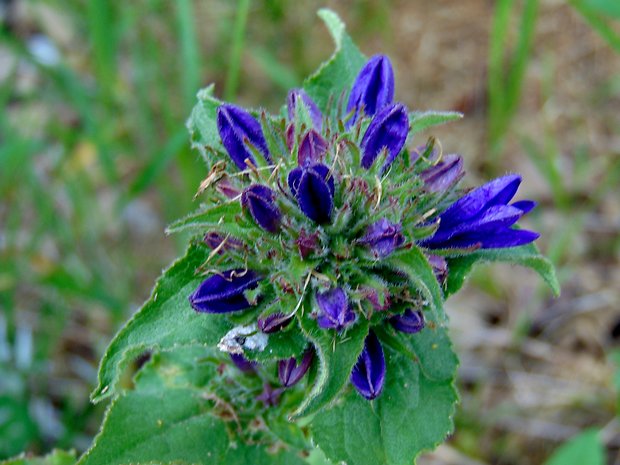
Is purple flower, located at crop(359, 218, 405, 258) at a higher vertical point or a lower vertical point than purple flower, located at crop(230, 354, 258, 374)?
higher

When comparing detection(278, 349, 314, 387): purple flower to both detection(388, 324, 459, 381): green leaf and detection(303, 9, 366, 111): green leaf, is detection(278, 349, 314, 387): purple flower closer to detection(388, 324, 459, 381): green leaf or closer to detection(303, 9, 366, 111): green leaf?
detection(388, 324, 459, 381): green leaf

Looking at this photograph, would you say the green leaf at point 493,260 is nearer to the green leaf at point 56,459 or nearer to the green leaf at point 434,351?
the green leaf at point 434,351

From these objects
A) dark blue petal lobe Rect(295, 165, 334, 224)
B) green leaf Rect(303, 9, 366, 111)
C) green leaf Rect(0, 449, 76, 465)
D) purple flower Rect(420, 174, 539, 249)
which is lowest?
green leaf Rect(0, 449, 76, 465)

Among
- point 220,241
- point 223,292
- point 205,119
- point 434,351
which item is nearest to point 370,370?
point 434,351

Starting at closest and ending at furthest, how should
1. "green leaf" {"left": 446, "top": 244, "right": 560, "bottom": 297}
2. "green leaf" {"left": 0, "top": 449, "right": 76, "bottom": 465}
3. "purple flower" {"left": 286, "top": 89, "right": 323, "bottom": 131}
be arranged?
"green leaf" {"left": 446, "top": 244, "right": 560, "bottom": 297}
"purple flower" {"left": 286, "top": 89, "right": 323, "bottom": 131}
"green leaf" {"left": 0, "top": 449, "right": 76, "bottom": 465}

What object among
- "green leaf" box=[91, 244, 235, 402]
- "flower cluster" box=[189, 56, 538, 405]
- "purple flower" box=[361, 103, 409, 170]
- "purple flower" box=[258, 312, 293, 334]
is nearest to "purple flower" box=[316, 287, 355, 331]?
"flower cluster" box=[189, 56, 538, 405]

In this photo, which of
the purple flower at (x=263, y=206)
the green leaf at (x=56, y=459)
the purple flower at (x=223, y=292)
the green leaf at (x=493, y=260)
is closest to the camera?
the purple flower at (x=263, y=206)

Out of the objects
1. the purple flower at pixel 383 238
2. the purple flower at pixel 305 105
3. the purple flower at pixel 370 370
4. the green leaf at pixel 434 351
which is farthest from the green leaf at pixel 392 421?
the purple flower at pixel 305 105
